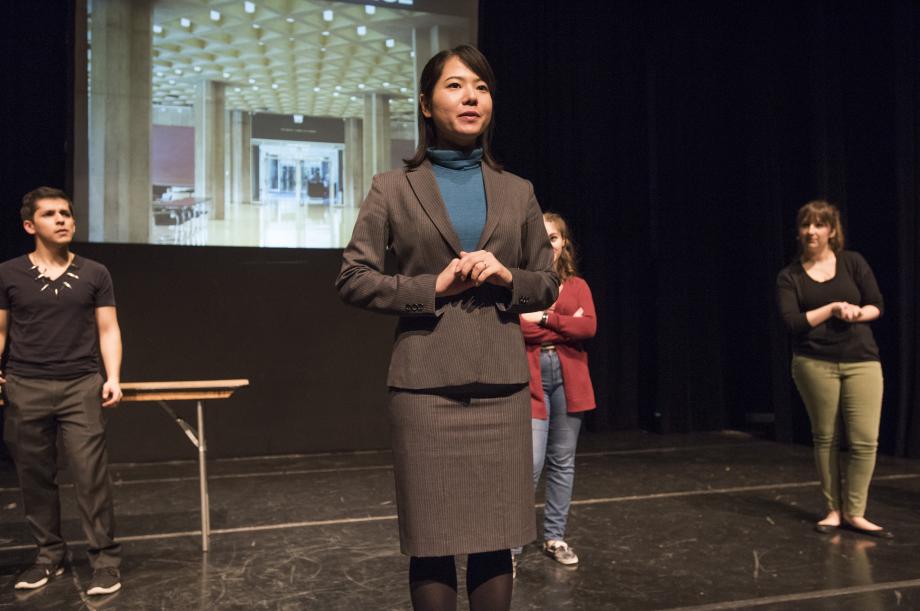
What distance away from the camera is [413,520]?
150 centimetres

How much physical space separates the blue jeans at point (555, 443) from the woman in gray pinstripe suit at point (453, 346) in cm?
141

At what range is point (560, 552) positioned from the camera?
10.1 ft

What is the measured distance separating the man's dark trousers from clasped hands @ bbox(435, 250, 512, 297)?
203 centimetres

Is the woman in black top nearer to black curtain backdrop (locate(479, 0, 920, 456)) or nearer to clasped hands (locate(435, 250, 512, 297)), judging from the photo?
clasped hands (locate(435, 250, 512, 297))

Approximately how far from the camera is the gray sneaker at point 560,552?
10.0 ft

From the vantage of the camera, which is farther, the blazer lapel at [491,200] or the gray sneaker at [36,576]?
the gray sneaker at [36,576]

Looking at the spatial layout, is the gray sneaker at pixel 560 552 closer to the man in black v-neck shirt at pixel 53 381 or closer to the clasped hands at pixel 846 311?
the clasped hands at pixel 846 311

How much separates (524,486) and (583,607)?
1.28 metres

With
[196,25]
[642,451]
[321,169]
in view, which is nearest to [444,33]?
[321,169]

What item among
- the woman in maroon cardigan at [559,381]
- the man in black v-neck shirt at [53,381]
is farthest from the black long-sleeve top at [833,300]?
the man in black v-neck shirt at [53,381]

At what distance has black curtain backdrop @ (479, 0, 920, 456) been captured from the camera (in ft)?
19.8

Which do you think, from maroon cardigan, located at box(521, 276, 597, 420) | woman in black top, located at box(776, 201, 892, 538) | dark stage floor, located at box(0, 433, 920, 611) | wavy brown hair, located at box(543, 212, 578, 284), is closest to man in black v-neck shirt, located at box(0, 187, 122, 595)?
dark stage floor, located at box(0, 433, 920, 611)

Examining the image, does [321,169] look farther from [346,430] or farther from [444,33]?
[346,430]

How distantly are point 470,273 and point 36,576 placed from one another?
7.83 feet
